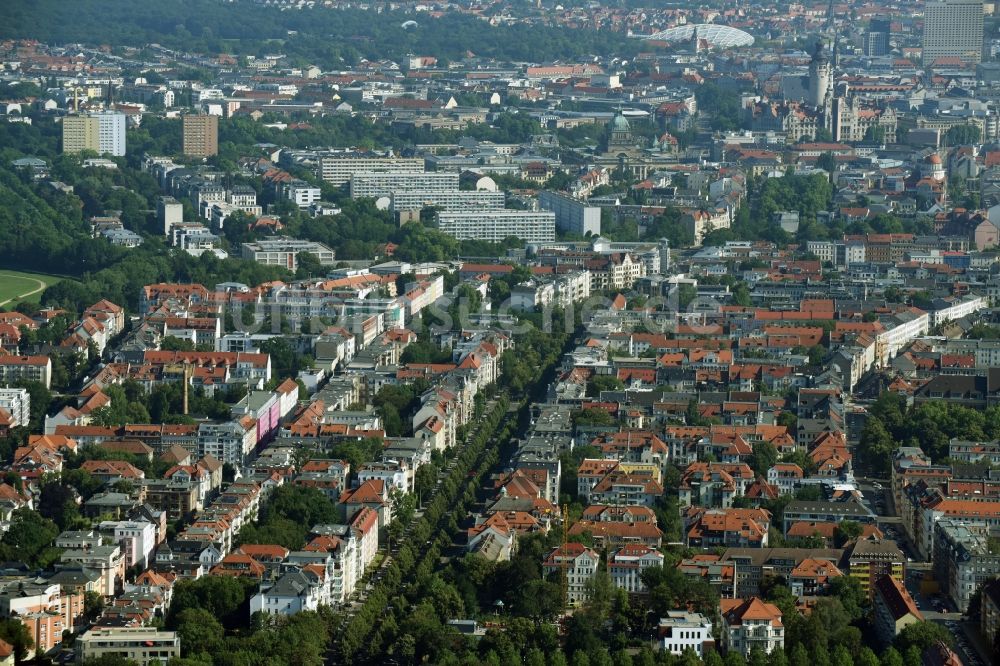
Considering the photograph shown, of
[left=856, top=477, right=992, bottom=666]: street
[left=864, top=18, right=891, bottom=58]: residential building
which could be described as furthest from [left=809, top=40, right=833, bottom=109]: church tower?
[left=856, top=477, right=992, bottom=666]: street

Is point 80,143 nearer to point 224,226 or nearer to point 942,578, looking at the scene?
point 224,226

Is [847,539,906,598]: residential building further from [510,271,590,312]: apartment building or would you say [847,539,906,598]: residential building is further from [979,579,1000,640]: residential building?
[510,271,590,312]: apartment building

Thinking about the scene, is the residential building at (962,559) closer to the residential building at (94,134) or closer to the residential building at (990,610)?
the residential building at (990,610)

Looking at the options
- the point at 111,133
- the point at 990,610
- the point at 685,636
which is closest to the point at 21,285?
the point at 111,133

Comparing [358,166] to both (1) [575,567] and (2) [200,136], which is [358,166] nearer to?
(2) [200,136]

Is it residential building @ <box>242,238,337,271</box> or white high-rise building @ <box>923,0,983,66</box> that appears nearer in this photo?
residential building @ <box>242,238,337,271</box>
